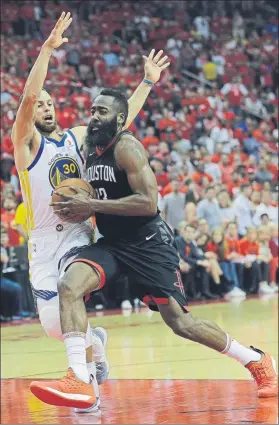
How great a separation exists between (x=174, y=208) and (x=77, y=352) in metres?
11.6

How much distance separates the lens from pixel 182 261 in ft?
58.2

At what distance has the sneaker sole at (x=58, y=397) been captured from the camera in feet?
22.5

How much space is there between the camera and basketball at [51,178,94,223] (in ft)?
24.9

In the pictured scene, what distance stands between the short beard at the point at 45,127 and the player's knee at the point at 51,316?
1321 mm

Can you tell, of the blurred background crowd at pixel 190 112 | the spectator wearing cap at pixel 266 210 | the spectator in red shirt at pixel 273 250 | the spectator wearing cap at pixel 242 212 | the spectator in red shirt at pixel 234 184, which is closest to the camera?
the blurred background crowd at pixel 190 112

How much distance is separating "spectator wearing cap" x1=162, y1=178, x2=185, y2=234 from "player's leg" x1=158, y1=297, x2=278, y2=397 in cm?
1039

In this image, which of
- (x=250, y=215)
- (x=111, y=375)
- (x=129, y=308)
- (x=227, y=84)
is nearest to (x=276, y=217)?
(x=250, y=215)

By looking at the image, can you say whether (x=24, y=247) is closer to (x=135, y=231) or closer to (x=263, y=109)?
(x=135, y=231)

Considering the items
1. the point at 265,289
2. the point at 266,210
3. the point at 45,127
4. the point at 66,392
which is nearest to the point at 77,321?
the point at 66,392

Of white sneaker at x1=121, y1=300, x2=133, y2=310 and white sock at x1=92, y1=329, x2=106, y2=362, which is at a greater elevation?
white sock at x1=92, y1=329, x2=106, y2=362

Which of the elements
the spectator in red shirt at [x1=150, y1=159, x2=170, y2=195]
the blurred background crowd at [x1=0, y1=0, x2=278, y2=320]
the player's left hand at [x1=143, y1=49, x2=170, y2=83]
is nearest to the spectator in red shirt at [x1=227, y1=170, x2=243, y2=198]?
the blurred background crowd at [x1=0, y1=0, x2=278, y2=320]

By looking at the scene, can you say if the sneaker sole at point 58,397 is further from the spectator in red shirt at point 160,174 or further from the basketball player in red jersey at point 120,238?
the spectator in red shirt at point 160,174

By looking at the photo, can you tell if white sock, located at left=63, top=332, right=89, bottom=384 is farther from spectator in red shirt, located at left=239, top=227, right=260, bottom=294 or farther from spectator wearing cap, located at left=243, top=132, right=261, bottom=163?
spectator wearing cap, located at left=243, top=132, right=261, bottom=163

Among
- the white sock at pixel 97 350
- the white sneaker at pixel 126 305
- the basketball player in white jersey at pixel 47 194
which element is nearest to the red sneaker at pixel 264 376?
the white sock at pixel 97 350
